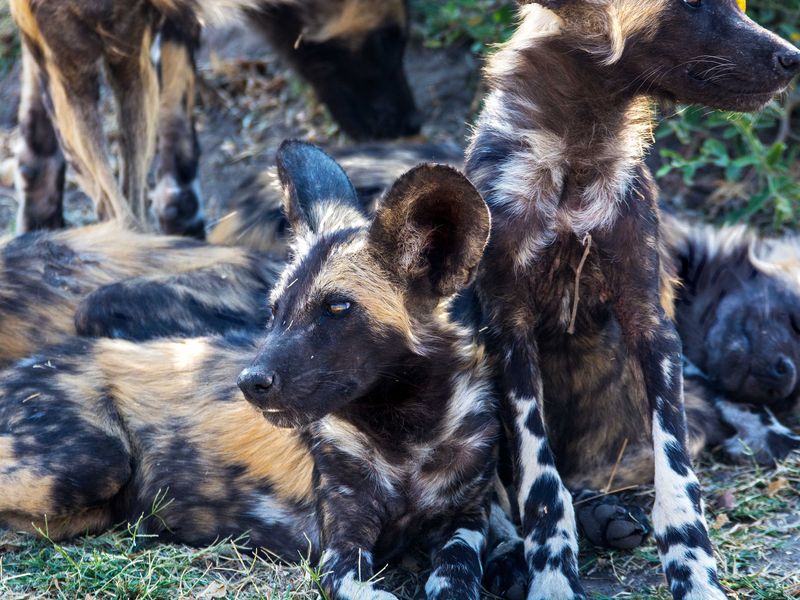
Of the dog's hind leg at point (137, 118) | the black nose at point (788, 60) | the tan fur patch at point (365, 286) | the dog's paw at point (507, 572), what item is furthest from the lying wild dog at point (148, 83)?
the black nose at point (788, 60)

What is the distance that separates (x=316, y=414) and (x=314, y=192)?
74 cm

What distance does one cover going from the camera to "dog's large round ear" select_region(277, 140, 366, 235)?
3324mm

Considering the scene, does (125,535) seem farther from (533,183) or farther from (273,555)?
(533,183)

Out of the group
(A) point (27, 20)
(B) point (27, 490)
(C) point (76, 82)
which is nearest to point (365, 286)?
(B) point (27, 490)

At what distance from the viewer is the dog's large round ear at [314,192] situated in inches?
131

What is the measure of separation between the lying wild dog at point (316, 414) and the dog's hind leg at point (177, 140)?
4.82 feet

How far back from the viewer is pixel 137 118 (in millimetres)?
4988

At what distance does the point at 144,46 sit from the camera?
15.7 ft

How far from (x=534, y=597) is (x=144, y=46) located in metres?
2.88

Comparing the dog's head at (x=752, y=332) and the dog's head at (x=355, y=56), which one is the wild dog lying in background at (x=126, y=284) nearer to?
the dog's head at (x=355, y=56)

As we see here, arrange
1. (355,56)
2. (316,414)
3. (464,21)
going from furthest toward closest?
(464,21), (355,56), (316,414)

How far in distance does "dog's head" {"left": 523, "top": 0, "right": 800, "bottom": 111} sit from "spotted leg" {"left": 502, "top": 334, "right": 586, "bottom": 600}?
31.1 inches

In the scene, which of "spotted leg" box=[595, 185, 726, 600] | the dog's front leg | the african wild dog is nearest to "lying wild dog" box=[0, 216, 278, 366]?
the african wild dog

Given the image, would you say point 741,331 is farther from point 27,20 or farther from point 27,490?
point 27,20
